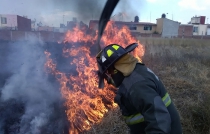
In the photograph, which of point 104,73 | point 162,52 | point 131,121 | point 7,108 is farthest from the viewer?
point 162,52

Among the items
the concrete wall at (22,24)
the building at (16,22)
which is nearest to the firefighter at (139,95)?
the building at (16,22)

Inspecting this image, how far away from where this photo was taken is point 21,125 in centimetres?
505

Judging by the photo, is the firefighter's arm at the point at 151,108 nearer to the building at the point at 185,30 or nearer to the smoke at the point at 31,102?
the smoke at the point at 31,102

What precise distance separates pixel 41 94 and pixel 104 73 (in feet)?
15.0

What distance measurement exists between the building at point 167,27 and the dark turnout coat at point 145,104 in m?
37.6

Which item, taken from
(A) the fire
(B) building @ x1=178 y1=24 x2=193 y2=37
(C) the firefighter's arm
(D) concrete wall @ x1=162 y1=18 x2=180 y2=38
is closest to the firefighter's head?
(C) the firefighter's arm

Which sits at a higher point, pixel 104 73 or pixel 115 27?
pixel 115 27

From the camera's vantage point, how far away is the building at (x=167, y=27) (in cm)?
3772

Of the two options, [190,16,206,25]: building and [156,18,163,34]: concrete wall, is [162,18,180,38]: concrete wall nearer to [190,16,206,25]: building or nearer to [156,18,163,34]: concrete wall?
[156,18,163,34]: concrete wall

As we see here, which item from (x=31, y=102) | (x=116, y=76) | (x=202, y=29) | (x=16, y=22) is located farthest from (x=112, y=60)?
(x=202, y=29)

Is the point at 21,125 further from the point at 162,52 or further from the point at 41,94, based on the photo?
the point at 162,52

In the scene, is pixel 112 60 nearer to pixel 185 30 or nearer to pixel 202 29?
pixel 185 30

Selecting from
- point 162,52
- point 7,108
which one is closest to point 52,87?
point 7,108

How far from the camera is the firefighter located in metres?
1.51
